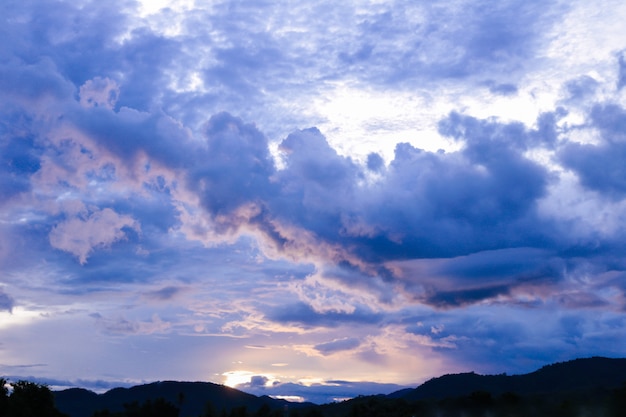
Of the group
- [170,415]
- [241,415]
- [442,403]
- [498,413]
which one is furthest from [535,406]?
[170,415]

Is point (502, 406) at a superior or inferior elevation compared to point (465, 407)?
superior

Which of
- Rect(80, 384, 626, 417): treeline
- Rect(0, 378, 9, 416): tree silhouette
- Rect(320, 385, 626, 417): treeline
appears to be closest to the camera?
Rect(0, 378, 9, 416): tree silhouette

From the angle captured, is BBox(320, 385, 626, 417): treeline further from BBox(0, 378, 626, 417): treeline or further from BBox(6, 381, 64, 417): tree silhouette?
BBox(6, 381, 64, 417): tree silhouette

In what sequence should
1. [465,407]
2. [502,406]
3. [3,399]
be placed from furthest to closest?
[465,407], [502,406], [3,399]

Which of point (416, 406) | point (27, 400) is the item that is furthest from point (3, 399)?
point (416, 406)

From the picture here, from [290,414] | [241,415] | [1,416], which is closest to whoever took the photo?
[1,416]

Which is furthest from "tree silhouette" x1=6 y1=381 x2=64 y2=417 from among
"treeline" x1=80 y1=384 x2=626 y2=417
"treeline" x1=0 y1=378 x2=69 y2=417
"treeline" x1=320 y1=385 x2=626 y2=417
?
"treeline" x1=320 y1=385 x2=626 y2=417

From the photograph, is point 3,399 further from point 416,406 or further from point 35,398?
point 416,406

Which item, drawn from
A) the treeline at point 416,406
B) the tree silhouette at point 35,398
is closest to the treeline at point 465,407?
the treeline at point 416,406

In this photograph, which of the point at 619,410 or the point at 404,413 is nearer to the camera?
the point at 619,410

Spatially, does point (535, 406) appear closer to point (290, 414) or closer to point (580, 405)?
point (580, 405)

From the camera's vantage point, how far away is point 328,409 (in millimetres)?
156625

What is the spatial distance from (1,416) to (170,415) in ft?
176

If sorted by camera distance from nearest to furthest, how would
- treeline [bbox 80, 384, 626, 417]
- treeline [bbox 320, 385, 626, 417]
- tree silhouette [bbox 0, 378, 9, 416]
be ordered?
tree silhouette [bbox 0, 378, 9, 416]
treeline [bbox 320, 385, 626, 417]
treeline [bbox 80, 384, 626, 417]
